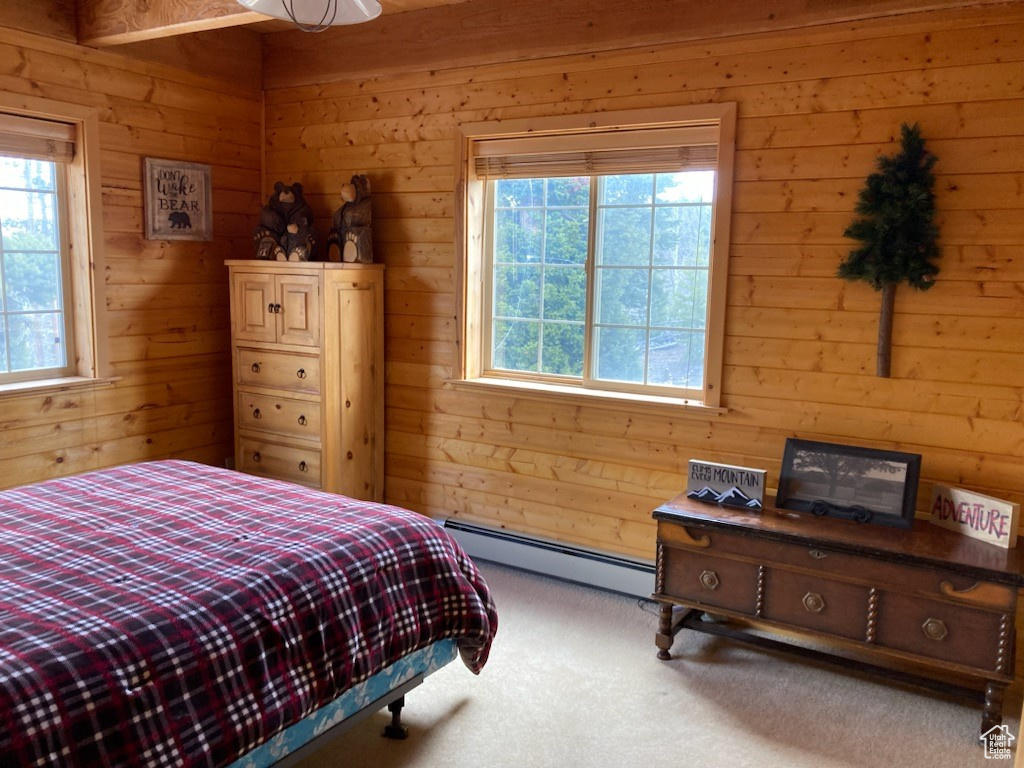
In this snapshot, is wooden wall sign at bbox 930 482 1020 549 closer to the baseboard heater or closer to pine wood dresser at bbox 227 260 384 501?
the baseboard heater

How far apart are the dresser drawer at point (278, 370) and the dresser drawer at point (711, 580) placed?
6.05 feet

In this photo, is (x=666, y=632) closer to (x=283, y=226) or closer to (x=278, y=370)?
(x=278, y=370)

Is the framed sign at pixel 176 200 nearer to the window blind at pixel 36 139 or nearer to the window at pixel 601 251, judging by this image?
the window blind at pixel 36 139

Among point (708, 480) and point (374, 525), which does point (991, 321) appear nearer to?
point (708, 480)

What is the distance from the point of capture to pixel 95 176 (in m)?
3.63

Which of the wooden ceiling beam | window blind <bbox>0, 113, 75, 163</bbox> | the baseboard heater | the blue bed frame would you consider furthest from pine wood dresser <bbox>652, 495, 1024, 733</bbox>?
window blind <bbox>0, 113, 75, 163</bbox>

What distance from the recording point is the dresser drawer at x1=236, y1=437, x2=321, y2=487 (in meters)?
3.88

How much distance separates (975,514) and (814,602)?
0.60 meters

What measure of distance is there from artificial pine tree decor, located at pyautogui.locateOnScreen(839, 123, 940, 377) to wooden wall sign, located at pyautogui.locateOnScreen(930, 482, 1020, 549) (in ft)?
2.39

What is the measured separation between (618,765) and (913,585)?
111 centimetres

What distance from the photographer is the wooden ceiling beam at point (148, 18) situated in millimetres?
3057

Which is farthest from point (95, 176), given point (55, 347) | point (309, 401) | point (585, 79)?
point (585, 79)

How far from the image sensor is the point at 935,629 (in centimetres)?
259

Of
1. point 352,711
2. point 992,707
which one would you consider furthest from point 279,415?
point 992,707
